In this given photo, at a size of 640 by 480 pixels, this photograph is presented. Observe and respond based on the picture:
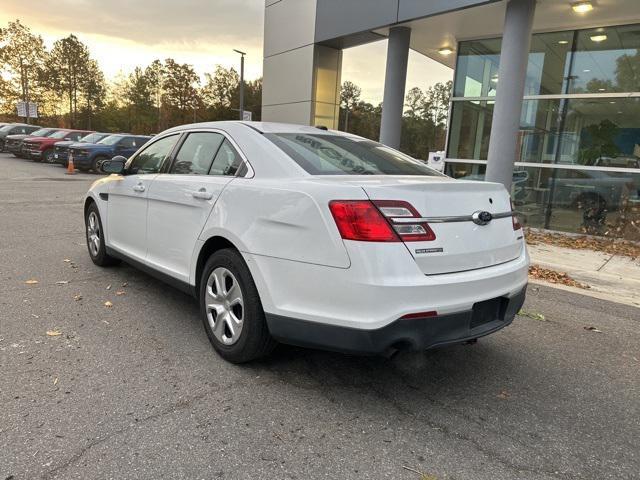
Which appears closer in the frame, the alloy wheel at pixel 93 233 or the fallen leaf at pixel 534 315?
the fallen leaf at pixel 534 315

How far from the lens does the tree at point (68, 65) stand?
45.8 metres

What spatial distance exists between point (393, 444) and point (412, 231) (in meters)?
1.11

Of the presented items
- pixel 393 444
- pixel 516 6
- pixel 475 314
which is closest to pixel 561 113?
pixel 516 6

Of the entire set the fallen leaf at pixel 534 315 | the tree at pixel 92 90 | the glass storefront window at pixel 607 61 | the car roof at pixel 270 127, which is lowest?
the fallen leaf at pixel 534 315

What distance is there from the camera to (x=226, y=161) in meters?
3.61

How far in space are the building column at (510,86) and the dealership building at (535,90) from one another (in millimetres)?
18

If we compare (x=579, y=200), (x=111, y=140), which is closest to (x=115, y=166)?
(x=579, y=200)

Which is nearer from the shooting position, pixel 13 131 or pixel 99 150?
pixel 99 150

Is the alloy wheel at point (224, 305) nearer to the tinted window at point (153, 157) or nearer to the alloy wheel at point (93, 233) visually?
the tinted window at point (153, 157)

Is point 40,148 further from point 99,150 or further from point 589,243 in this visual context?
point 589,243

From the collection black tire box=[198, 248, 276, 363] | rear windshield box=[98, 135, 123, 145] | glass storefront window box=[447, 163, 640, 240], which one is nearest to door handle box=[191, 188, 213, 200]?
black tire box=[198, 248, 276, 363]

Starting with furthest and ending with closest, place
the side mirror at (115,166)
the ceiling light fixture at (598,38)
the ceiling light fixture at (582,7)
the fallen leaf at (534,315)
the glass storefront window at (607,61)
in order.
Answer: the ceiling light fixture at (598,38), the glass storefront window at (607,61), the ceiling light fixture at (582,7), the side mirror at (115,166), the fallen leaf at (534,315)

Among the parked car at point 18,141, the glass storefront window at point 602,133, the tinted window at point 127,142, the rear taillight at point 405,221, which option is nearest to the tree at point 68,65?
the parked car at point 18,141

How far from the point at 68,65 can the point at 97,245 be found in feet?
162
